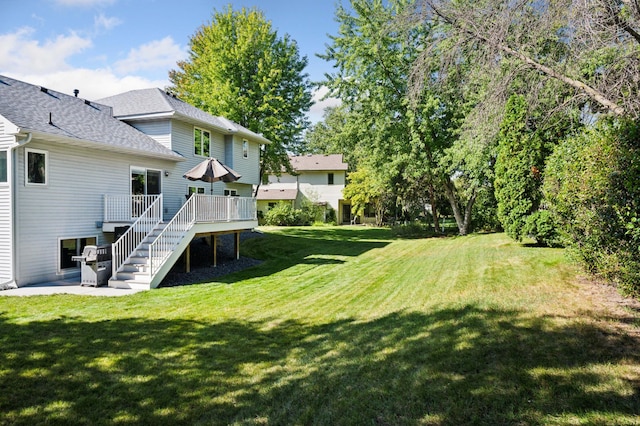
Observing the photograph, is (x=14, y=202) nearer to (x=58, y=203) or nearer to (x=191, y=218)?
(x=58, y=203)

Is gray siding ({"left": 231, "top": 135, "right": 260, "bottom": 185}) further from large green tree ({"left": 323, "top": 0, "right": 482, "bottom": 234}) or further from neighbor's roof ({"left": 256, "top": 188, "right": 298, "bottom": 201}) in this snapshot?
neighbor's roof ({"left": 256, "top": 188, "right": 298, "bottom": 201})

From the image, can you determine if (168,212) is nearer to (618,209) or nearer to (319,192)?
(618,209)

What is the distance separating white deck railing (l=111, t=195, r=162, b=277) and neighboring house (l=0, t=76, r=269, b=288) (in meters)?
0.04

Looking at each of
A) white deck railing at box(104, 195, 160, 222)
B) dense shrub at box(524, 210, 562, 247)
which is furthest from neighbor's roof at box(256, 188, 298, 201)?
dense shrub at box(524, 210, 562, 247)

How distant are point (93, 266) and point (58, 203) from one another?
2600 millimetres

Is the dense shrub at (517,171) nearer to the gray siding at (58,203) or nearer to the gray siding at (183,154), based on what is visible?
the gray siding at (183,154)

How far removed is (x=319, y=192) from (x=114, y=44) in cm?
2448

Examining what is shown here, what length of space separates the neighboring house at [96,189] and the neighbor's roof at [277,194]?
1969 cm

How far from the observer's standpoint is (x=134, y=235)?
11789 mm

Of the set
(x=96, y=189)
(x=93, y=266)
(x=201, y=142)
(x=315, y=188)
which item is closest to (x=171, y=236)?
(x=93, y=266)

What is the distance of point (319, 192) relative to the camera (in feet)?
122

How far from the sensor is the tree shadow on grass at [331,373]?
3473 millimetres

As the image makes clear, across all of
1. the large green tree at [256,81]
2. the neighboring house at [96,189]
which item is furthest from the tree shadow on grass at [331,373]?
the large green tree at [256,81]

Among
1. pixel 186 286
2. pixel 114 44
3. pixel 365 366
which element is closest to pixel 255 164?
pixel 114 44
